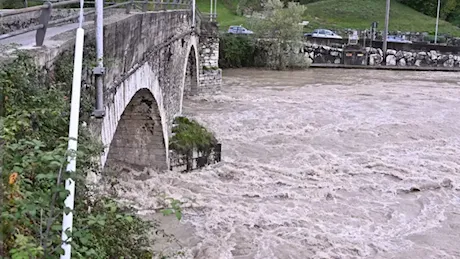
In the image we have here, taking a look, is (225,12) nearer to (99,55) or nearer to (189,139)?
(189,139)

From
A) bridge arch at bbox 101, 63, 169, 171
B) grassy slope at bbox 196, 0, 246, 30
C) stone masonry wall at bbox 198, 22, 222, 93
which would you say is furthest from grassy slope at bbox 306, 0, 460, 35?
bridge arch at bbox 101, 63, 169, 171

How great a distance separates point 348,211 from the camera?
12.4 metres

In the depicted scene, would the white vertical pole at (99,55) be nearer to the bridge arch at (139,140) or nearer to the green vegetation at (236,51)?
the bridge arch at (139,140)

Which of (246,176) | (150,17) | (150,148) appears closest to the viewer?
(150,17)

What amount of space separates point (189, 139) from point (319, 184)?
3.13m

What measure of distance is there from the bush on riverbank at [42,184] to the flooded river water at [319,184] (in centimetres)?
473

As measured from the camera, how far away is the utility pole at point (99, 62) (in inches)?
253

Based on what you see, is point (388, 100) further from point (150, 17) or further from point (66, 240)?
point (66, 240)

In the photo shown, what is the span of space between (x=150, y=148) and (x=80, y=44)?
29.4 feet

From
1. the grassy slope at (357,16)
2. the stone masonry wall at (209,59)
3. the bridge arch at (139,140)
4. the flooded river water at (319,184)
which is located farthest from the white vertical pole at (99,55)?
the grassy slope at (357,16)

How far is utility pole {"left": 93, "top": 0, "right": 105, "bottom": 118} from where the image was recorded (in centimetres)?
643

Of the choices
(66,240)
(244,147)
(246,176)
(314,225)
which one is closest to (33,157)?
(66,240)

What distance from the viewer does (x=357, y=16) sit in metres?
61.4

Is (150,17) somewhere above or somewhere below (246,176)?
above
